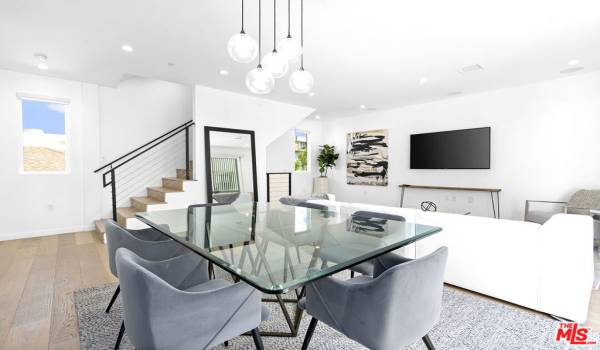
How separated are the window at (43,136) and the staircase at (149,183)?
28.9 inches

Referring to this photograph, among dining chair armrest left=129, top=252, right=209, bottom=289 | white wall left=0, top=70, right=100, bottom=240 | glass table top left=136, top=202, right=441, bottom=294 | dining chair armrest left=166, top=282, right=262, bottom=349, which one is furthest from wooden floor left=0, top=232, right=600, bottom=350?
dining chair armrest left=166, top=282, right=262, bottom=349

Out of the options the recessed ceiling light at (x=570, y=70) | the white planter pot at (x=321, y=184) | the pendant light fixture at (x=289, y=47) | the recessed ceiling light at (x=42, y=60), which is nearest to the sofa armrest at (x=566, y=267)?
the pendant light fixture at (x=289, y=47)

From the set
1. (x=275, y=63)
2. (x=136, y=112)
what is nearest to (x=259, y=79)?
(x=275, y=63)

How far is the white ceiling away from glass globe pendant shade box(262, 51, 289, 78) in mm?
700

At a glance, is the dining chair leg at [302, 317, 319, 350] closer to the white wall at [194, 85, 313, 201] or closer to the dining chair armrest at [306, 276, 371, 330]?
the dining chair armrest at [306, 276, 371, 330]

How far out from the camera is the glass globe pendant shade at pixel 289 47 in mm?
2037

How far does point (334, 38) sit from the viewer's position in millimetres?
3172

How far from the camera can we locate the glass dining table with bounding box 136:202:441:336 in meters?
1.11

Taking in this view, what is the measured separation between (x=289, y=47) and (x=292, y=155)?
580 cm

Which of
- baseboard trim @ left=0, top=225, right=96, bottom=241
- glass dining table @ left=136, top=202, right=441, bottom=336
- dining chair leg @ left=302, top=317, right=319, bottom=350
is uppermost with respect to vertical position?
glass dining table @ left=136, top=202, right=441, bottom=336

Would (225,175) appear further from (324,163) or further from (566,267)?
(566,267)

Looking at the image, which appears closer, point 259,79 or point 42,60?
point 259,79

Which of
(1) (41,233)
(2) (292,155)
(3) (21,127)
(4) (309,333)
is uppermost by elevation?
(3) (21,127)

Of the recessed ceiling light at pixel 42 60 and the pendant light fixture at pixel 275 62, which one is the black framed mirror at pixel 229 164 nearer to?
the recessed ceiling light at pixel 42 60
